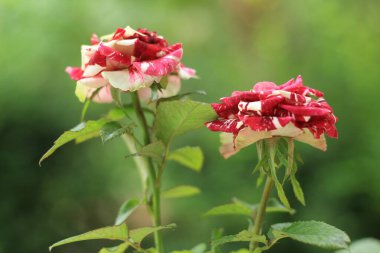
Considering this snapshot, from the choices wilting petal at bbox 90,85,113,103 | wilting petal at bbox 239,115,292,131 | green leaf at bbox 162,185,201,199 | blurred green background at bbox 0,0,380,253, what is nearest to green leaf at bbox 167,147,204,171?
green leaf at bbox 162,185,201,199

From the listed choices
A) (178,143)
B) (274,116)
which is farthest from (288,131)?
(178,143)

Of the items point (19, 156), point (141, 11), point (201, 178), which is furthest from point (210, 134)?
point (141, 11)

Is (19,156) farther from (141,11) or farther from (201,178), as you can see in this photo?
(141,11)

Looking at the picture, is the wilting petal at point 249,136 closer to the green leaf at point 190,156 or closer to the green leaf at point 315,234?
the green leaf at point 315,234

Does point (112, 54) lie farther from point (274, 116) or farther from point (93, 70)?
point (274, 116)

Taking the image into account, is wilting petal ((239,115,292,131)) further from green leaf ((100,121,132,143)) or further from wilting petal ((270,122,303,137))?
green leaf ((100,121,132,143))
